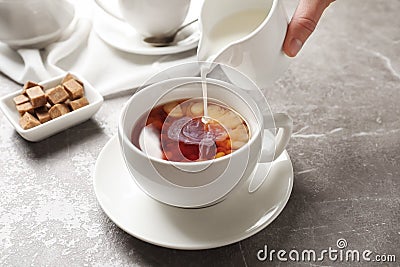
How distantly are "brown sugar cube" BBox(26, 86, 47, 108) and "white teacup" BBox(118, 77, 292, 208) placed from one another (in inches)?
9.6

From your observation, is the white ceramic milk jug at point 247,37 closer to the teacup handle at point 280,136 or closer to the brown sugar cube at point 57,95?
the teacup handle at point 280,136

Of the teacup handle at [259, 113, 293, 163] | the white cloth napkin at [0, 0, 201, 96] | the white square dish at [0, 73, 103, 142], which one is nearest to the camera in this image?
the teacup handle at [259, 113, 293, 163]

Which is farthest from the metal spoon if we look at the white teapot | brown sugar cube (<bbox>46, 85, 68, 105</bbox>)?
brown sugar cube (<bbox>46, 85, 68, 105</bbox>)

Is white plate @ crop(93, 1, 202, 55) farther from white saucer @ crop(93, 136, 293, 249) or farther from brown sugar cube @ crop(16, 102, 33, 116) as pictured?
Result: white saucer @ crop(93, 136, 293, 249)

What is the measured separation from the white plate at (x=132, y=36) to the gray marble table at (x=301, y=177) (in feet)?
0.44

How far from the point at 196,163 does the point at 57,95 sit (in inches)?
15.0

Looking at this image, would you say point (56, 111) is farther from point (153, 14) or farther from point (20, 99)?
point (153, 14)

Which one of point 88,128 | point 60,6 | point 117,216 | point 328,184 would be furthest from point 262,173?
point 60,6

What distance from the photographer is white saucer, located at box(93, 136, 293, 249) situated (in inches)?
31.8

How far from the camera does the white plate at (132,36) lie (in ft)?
4.00

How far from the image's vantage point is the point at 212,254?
0.84 m

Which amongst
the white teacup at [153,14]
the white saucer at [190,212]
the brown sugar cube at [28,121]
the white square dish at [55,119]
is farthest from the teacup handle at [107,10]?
the white saucer at [190,212]

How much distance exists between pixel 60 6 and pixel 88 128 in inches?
11.4

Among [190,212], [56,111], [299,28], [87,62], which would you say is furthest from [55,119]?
[299,28]
